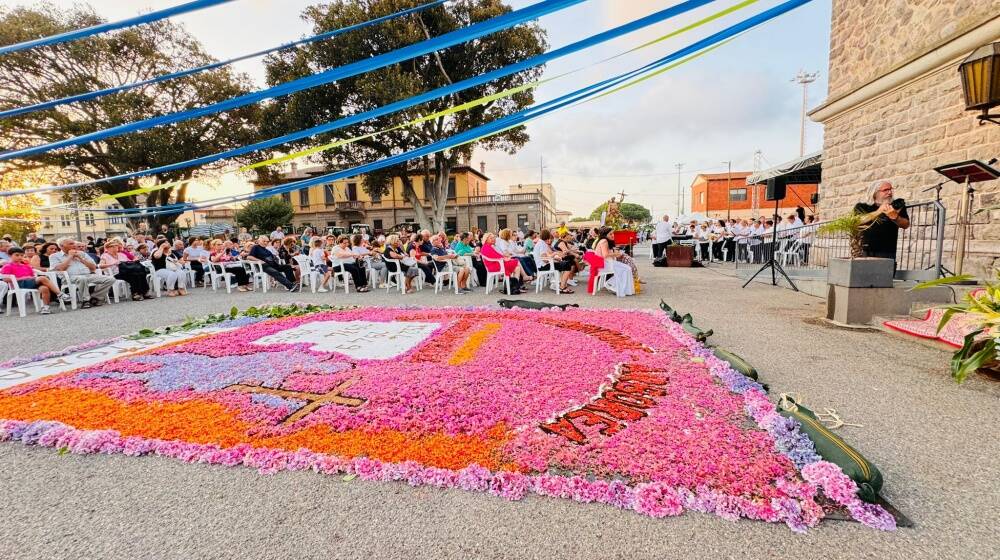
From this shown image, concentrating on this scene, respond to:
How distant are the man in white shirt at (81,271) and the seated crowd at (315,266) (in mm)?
16

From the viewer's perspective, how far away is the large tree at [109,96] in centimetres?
1761

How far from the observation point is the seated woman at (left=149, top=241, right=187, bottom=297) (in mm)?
Result: 10367

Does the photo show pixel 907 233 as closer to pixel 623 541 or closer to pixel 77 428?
pixel 623 541

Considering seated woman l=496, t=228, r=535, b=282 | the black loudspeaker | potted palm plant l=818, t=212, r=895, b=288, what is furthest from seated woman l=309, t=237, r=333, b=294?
the black loudspeaker

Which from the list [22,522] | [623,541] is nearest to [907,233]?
[623,541]

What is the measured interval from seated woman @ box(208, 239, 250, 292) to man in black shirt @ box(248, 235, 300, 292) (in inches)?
20.0

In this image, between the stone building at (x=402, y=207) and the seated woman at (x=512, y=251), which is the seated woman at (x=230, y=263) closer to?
the seated woman at (x=512, y=251)

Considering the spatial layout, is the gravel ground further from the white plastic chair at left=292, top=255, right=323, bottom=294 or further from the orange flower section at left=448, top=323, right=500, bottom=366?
the white plastic chair at left=292, top=255, right=323, bottom=294

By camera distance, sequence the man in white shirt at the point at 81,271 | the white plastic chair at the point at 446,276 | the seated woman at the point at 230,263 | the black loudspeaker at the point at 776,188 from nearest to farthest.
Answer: the man in white shirt at the point at 81,271 < the black loudspeaker at the point at 776,188 < the white plastic chair at the point at 446,276 < the seated woman at the point at 230,263

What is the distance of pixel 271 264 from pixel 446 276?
4724 millimetres

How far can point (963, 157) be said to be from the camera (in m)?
6.29

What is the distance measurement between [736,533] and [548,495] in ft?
2.68

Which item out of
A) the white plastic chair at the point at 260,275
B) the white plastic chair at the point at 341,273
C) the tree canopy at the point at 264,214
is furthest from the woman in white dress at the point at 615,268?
the tree canopy at the point at 264,214

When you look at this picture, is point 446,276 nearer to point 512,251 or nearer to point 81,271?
point 512,251
